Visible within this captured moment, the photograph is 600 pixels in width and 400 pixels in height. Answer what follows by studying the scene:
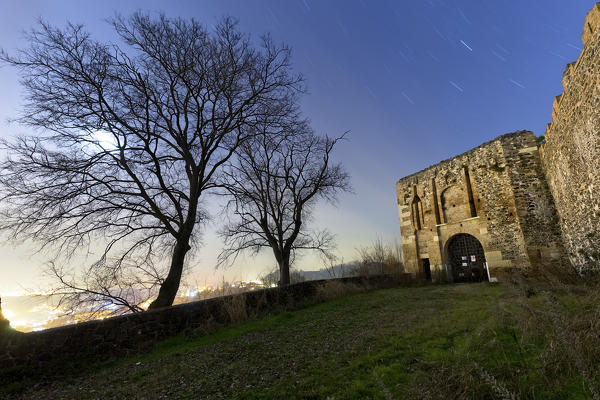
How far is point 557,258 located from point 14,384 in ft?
62.0

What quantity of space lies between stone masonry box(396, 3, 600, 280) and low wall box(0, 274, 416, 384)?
11159 mm

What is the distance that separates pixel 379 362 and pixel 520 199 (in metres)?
14.8

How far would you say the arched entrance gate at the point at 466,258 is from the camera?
1720cm

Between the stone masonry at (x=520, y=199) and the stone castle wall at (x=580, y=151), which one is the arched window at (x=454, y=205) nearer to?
the stone masonry at (x=520, y=199)

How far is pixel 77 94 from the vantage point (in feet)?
29.2

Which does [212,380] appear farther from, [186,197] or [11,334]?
[186,197]

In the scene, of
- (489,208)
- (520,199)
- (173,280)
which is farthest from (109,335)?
(489,208)

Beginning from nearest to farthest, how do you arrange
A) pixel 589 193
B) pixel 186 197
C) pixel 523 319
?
pixel 523 319 → pixel 589 193 → pixel 186 197

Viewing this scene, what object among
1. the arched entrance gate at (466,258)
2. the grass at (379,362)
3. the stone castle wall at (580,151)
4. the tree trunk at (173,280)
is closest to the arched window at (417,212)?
the arched entrance gate at (466,258)

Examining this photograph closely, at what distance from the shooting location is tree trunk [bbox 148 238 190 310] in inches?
368

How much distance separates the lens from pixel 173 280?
9570 millimetres

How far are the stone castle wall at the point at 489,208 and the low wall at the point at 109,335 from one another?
1320cm

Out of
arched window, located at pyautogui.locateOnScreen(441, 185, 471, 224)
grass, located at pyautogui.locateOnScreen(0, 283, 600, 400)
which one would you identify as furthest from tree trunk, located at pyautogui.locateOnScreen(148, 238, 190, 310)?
arched window, located at pyautogui.locateOnScreen(441, 185, 471, 224)

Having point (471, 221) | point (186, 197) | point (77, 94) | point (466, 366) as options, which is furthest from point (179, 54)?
point (471, 221)
